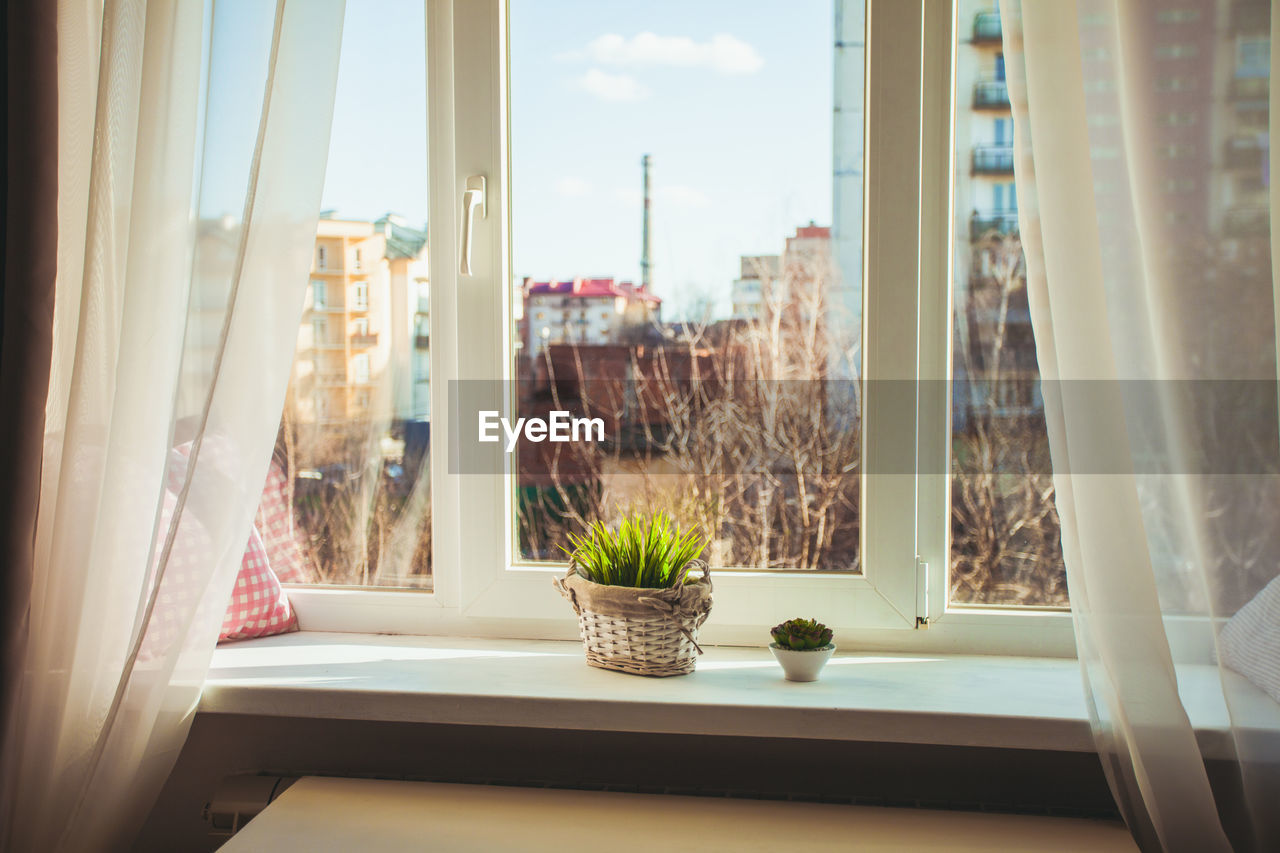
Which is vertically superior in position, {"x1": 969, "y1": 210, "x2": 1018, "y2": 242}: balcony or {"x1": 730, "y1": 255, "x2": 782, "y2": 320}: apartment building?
{"x1": 969, "y1": 210, "x2": 1018, "y2": 242}: balcony

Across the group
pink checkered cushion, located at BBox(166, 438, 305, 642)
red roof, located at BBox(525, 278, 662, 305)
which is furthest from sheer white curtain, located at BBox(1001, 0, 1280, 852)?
pink checkered cushion, located at BBox(166, 438, 305, 642)

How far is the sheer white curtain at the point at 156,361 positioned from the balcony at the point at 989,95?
2.93ft

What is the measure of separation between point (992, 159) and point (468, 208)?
78cm

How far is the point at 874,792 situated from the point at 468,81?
4.01 ft

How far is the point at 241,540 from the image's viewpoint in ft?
3.76

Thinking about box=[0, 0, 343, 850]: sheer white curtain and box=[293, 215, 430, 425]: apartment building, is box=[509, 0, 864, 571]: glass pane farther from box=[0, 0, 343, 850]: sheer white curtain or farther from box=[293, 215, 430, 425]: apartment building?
box=[0, 0, 343, 850]: sheer white curtain

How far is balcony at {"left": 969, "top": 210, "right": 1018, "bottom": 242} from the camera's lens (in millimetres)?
1307

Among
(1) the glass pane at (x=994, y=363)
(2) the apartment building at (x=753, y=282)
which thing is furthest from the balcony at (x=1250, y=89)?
(2) the apartment building at (x=753, y=282)

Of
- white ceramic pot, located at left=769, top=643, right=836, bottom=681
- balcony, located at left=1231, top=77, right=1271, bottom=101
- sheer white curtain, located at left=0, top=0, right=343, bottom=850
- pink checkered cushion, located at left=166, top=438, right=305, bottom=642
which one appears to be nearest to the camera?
balcony, located at left=1231, top=77, right=1271, bottom=101

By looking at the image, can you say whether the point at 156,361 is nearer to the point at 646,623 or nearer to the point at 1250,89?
the point at 646,623

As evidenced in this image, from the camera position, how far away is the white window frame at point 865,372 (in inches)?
51.2

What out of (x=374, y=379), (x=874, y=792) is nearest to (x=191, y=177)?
(x=374, y=379)

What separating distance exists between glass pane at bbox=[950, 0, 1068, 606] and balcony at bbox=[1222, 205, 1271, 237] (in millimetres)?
364

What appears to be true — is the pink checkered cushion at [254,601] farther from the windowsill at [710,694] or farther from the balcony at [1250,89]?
the balcony at [1250,89]
